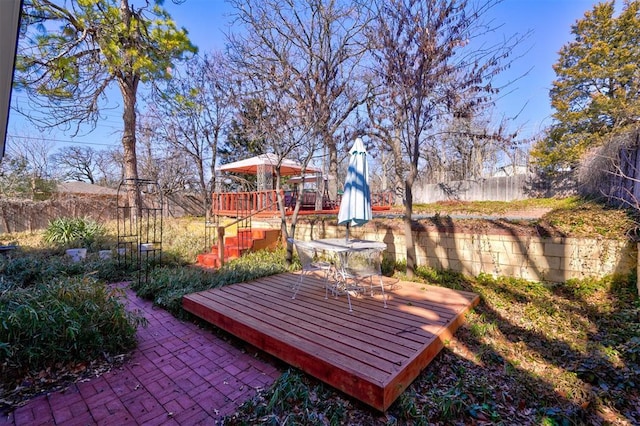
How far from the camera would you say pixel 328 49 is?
23.0ft

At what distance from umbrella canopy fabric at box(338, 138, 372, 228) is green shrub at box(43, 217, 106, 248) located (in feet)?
22.8

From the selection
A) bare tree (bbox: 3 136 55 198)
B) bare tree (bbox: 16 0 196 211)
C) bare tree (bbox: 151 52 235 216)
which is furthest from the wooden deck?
bare tree (bbox: 3 136 55 198)

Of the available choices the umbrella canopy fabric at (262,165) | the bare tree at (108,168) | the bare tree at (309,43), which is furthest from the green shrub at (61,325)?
the bare tree at (108,168)

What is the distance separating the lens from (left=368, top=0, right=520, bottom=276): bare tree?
425cm

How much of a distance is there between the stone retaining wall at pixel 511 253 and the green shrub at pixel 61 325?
4.36 m

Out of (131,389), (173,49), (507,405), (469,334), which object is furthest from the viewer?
(173,49)

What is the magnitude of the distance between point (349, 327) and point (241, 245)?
4.22m

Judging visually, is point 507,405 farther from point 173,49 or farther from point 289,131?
point 173,49

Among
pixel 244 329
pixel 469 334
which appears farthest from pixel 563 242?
pixel 244 329

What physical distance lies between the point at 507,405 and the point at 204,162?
1542 cm

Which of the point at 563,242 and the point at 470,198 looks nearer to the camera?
the point at 563,242

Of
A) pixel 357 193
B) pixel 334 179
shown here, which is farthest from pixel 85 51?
pixel 357 193

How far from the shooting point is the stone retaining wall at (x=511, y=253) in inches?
151

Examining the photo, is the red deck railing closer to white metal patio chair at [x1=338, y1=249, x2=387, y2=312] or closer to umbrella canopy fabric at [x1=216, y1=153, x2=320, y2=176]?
umbrella canopy fabric at [x1=216, y1=153, x2=320, y2=176]
